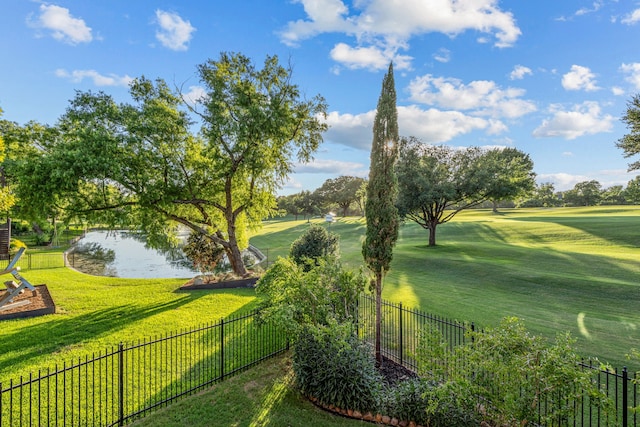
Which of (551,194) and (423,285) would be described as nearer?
(423,285)

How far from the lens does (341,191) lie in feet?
232

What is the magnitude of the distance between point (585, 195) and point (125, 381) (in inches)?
3416

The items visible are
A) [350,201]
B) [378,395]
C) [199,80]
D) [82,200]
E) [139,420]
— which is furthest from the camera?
[350,201]

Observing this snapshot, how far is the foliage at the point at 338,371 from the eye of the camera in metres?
6.26

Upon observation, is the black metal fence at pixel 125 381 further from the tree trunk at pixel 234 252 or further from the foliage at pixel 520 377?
the tree trunk at pixel 234 252

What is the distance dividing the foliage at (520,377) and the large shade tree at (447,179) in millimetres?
17987

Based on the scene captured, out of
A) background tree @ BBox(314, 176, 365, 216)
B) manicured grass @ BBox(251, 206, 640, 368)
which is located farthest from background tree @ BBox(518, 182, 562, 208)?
manicured grass @ BBox(251, 206, 640, 368)

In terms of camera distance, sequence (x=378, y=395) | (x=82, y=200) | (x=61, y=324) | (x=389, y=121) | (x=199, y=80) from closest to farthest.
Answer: (x=378, y=395)
(x=389, y=121)
(x=61, y=324)
(x=82, y=200)
(x=199, y=80)

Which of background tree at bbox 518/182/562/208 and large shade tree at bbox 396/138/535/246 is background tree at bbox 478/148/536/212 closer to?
large shade tree at bbox 396/138/535/246

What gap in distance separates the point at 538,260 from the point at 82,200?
82.9ft

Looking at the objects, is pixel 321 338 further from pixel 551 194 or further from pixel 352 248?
pixel 551 194

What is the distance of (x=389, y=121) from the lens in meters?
8.65

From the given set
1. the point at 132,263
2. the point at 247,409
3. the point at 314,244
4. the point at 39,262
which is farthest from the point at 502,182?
the point at 39,262

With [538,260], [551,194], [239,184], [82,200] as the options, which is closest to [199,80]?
[239,184]
